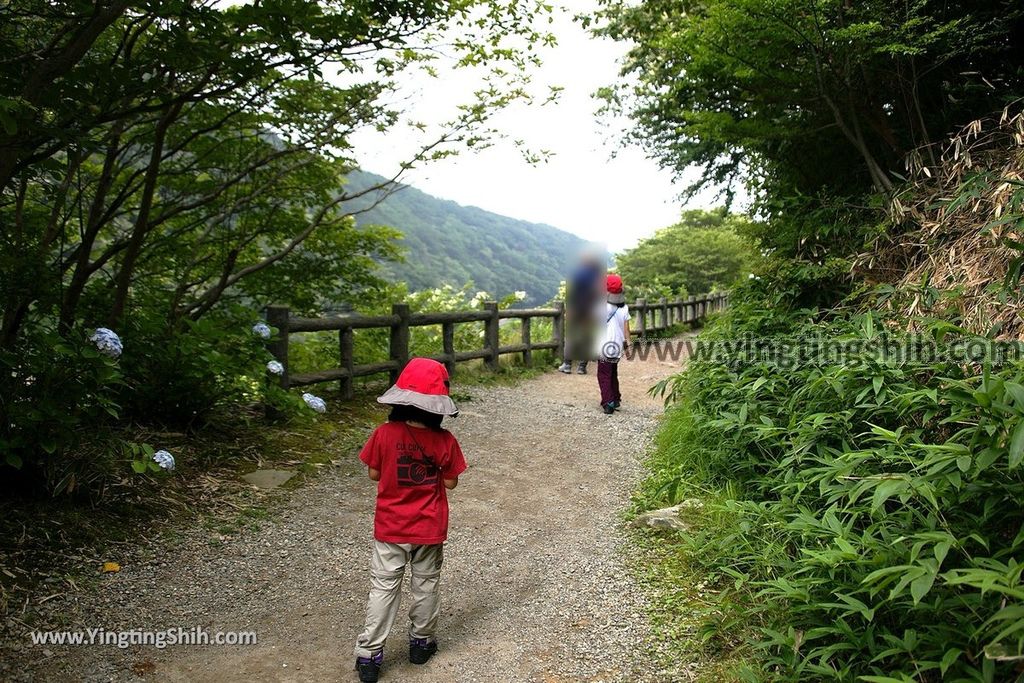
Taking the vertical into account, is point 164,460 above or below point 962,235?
below

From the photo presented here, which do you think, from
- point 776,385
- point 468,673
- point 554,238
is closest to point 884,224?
point 776,385

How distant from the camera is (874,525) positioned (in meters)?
2.64

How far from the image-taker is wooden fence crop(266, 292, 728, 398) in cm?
661

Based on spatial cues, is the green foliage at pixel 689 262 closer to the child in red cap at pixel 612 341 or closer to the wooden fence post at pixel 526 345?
the wooden fence post at pixel 526 345

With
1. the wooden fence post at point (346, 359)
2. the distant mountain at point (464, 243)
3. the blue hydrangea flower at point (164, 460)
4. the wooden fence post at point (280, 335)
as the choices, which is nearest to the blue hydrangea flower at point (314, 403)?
the wooden fence post at point (280, 335)

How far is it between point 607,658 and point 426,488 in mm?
1081

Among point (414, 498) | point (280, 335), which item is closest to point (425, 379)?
point (414, 498)

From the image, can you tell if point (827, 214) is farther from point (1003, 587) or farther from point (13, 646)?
point (13, 646)

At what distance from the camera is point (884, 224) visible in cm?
553

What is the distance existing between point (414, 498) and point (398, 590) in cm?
39

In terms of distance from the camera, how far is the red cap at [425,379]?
2951 mm

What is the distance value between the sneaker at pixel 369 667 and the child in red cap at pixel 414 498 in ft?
0.09

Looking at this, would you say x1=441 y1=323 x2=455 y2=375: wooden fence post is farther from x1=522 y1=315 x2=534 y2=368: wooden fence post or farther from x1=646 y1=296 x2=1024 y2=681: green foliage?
x1=646 y1=296 x2=1024 y2=681: green foliage

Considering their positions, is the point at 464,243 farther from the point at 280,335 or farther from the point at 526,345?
the point at 280,335
